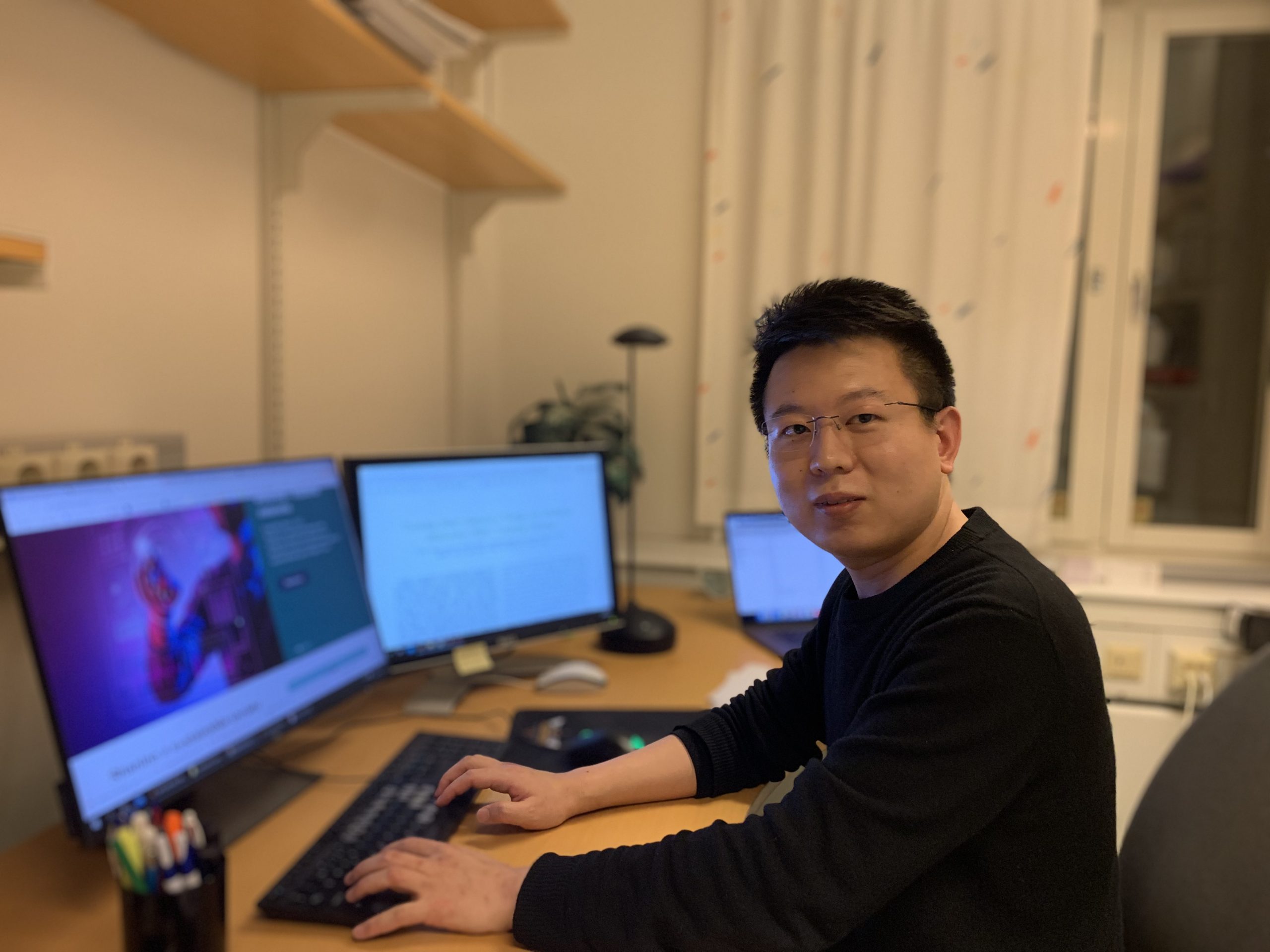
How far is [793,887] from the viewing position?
585mm

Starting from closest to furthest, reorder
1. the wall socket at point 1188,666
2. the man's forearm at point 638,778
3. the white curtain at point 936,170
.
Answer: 1. the man's forearm at point 638,778
2. the wall socket at point 1188,666
3. the white curtain at point 936,170

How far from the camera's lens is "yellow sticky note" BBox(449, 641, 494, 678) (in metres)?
1.35

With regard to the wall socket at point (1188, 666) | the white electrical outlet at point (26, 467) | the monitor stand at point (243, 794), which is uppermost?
the white electrical outlet at point (26, 467)

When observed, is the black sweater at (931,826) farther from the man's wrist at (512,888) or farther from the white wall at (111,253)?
the white wall at (111,253)

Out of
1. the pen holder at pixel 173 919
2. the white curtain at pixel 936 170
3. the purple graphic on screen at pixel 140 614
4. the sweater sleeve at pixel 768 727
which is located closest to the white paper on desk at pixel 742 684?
the sweater sleeve at pixel 768 727

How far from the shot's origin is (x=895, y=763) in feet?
1.94

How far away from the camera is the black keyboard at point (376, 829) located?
Answer: 0.77m

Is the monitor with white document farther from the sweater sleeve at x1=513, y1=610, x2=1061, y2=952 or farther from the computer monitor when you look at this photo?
the sweater sleeve at x1=513, y1=610, x2=1061, y2=952

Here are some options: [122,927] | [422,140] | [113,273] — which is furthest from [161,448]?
[422,140]

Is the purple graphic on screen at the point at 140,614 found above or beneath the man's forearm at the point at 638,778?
above

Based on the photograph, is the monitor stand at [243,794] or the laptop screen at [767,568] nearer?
the monitor stand at [243,794]

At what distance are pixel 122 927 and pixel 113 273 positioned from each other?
0.80m

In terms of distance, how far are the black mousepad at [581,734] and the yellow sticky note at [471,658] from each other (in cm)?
14

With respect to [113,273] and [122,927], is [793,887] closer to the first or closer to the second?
[122,927]
